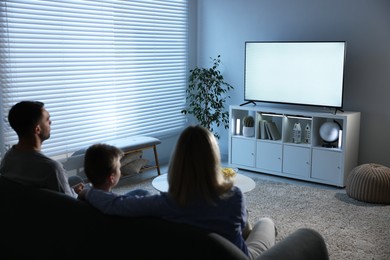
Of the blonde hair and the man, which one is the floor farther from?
the blonde hair

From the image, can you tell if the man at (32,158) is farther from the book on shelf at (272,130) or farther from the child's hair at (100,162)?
the book on shelf at (272,130)

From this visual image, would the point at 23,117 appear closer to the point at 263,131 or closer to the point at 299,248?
the point at 299,248

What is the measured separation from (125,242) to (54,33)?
3.27m

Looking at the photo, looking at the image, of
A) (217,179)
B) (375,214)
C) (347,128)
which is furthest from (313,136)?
(217,179)

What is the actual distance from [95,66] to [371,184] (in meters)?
3.03

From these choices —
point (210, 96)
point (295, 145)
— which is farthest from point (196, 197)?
point (210, 96)

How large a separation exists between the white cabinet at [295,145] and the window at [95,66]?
105 centimetres

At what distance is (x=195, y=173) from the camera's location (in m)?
1.75

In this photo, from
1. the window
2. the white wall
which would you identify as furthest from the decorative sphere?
the window

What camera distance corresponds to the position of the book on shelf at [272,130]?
5281 mm

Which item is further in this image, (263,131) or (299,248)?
(263,131)

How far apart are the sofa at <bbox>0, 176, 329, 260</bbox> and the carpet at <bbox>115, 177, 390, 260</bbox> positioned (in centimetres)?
138

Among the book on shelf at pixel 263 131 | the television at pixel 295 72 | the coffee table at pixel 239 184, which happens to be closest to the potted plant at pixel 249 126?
the book on shelf at pixel 263 131

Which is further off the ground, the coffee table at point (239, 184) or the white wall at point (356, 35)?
the white wall at point (356, 35)
